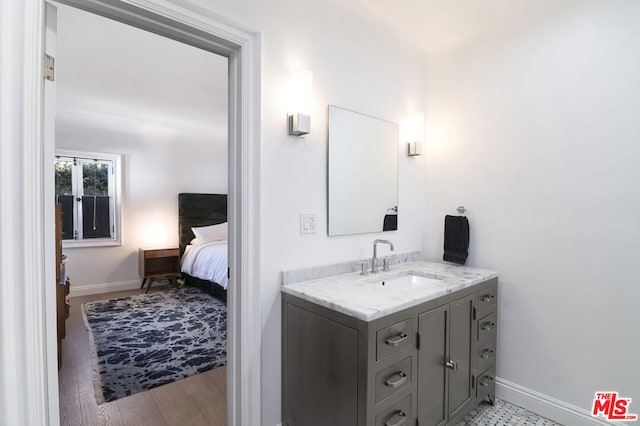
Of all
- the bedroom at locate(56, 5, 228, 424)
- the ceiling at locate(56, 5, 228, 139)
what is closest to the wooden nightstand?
the bedroom at locate(56, 5, 228, 424)

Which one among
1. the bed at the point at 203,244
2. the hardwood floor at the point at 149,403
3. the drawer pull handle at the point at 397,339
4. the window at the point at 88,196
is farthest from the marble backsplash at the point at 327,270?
the window at the point at 88,196

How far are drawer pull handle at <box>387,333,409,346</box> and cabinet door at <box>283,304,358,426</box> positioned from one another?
163 millimetres

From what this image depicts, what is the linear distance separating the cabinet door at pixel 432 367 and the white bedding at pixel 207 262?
274 cm

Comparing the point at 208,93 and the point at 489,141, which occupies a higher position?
the point at 208,93

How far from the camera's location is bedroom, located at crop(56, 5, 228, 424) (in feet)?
7.94

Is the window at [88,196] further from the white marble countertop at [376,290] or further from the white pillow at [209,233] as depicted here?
the white marble countertop at [376,290]

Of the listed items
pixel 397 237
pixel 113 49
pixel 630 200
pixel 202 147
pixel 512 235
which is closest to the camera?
pixel 630 200

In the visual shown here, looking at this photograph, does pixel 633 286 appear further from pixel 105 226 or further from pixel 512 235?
pixel 105 226

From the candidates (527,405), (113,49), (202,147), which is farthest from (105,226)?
(527,405)

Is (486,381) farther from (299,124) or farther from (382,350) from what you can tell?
(299,124)

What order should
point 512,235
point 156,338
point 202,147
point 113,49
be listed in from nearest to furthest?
point 512,235 → point 113,49 → point 156,338 → point 202,147

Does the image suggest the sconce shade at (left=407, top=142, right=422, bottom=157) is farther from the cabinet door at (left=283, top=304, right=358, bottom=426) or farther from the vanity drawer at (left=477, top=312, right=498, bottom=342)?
the cabinet door at (left=283, top=304, right=358, bottom=426)

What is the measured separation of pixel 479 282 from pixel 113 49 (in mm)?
3339

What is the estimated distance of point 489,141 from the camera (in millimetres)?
2293
